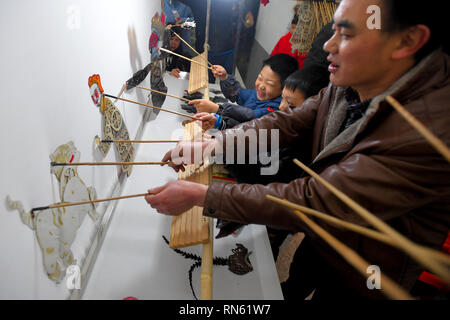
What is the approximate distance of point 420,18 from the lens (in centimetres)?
57

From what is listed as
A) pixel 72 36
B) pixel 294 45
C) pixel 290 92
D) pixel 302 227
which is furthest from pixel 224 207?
pixel 294 45

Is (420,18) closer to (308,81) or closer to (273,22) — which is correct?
(308,81)

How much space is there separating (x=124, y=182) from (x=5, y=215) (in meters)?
0.79

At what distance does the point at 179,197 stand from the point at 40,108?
1.50 feet

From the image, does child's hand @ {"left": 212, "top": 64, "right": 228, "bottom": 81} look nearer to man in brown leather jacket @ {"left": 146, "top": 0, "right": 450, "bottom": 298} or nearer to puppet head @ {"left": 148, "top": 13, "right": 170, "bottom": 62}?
puppet head @ {"left": 148, "top": 13, "right": 170, "bottom": 62}

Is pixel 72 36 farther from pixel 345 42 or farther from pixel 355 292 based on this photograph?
pixel 355 292

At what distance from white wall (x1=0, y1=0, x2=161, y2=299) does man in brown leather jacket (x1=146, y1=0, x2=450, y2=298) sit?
1.09ft

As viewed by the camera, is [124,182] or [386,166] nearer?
[386,166]

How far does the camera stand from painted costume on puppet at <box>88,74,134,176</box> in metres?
0.92

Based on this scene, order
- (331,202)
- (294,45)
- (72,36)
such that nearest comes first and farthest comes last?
(331,202) < (72,36) < (294,45)

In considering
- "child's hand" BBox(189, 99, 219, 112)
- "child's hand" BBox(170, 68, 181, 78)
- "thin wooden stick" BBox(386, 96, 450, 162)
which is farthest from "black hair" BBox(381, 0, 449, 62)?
"child's hand" BBox(170, 68, 181, 78)

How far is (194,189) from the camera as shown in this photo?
0.77m

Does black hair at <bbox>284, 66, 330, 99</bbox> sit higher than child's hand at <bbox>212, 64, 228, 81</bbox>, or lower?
lower

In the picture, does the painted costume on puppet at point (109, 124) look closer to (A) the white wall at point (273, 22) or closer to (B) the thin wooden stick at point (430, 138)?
(B) the thin wooden stick at point (430, 138)
